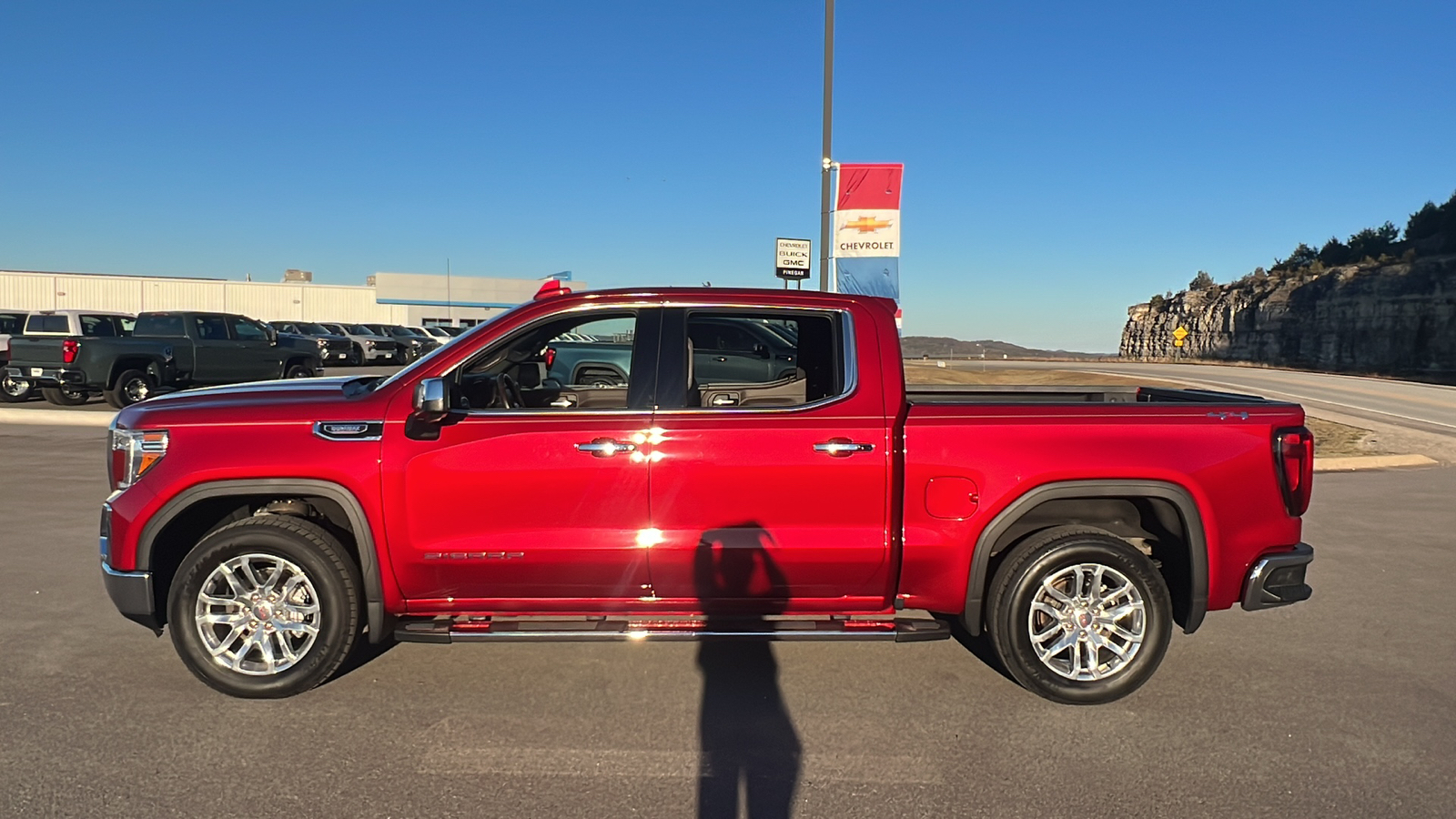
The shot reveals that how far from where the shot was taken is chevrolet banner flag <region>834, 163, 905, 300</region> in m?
14.1

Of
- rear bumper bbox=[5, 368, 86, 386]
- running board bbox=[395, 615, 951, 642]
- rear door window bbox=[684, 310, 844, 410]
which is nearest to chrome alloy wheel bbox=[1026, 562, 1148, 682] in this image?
running board bbox=[395, 615, 951, 642]

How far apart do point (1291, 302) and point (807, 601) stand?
63226 mm

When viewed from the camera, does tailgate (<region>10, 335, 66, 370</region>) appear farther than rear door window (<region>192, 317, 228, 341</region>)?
No

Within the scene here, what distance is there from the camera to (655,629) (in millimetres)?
4055

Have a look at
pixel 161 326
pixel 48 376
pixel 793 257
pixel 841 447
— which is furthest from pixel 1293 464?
pixel 161 326

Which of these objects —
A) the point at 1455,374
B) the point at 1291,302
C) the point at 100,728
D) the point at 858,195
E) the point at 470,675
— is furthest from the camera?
the point at 1291,302

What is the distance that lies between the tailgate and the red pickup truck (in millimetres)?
15371

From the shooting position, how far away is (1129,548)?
4.17m

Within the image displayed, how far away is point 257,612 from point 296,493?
1.89 ft

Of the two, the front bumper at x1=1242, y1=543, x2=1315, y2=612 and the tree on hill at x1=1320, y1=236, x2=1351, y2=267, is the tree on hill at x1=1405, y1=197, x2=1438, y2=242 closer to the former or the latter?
the tree on hill at x1=1320, y1=236, x2=1351, y2=267

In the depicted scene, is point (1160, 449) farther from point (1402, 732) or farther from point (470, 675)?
point (470, 675)

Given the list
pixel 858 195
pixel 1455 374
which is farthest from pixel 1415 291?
pixel 858 195

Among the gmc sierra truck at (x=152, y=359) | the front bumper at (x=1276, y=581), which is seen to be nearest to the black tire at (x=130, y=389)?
the gmc sierra truck at (x=152, y=359)

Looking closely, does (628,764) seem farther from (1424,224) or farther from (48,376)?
(1424,224)
